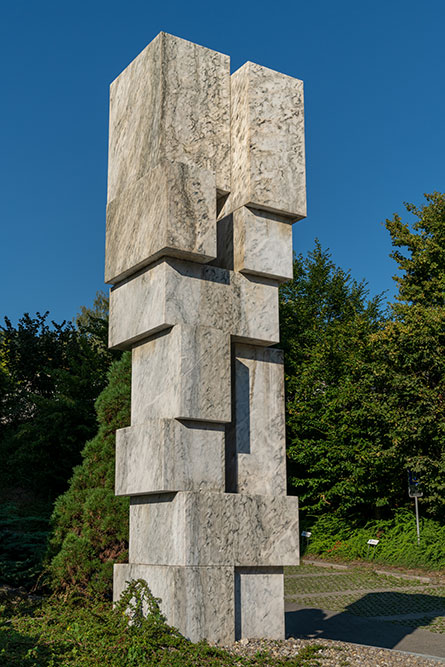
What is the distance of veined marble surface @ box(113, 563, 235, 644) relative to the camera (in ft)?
14.8

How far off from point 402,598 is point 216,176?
9254 millimetres

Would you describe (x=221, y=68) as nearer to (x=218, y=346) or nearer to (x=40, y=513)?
(x=218, y=346)

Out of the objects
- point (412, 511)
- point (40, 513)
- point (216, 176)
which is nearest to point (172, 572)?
point (216, 176)

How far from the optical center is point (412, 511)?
18703mm

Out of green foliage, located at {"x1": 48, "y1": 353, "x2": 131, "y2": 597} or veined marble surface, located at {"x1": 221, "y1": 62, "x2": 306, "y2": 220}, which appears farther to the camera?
green foliage, located at {"x1": 48, "y1": 353, "x2": 131, "y2": 597}

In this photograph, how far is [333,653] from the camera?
4594mm

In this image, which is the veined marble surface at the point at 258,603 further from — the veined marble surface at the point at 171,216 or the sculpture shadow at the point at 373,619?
the veined marble surface at the point at 171,216

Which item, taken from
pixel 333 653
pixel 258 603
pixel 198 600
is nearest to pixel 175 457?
pixel 198 600

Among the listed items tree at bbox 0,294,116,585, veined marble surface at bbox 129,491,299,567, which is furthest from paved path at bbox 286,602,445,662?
tree at bbox 0,294,116,585

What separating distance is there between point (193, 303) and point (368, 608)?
7.39 meters

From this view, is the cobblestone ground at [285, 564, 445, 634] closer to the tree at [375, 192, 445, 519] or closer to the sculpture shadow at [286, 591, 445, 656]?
the sculpture shadow at [286, 591, 445, 656]

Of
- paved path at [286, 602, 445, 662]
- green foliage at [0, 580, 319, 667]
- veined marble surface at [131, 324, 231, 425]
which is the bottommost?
paved path at [286, 602, 445, 662]

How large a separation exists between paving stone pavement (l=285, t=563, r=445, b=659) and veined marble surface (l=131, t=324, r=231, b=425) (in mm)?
2298

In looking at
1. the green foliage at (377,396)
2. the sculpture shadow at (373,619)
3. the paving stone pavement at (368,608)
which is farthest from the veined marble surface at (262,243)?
the green foliage at (377,396)
